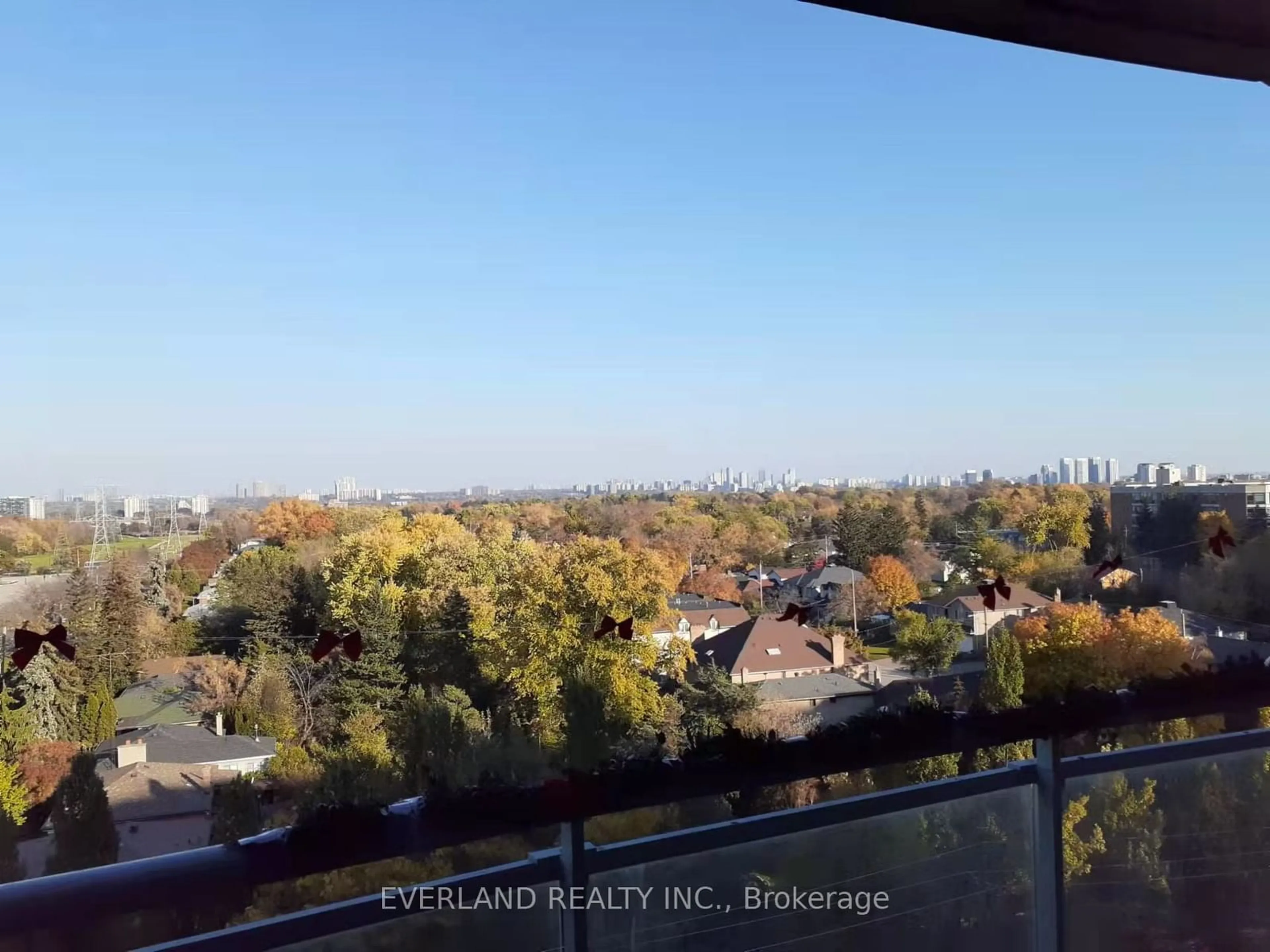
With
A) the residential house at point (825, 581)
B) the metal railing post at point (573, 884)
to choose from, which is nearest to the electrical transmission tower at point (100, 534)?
the metal railing post at point (573, 884)

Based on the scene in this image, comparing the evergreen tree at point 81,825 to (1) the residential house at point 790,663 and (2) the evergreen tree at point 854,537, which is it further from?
(2) the evergreen tree at point 854,537

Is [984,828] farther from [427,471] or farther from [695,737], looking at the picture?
[427,471]

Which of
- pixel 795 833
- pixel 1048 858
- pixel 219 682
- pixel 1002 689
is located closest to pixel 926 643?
pixel 1002 689

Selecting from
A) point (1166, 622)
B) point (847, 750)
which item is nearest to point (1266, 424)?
point (1166, 622)

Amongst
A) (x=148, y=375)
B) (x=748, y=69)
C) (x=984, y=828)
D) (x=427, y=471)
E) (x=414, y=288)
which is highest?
(x=748, y=69)

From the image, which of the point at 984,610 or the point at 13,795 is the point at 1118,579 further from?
the point at 13,795

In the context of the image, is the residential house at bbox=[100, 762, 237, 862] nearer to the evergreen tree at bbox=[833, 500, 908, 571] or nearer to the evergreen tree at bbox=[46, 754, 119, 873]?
the evergreen tree at bbox=[46, 754, 119, 873]

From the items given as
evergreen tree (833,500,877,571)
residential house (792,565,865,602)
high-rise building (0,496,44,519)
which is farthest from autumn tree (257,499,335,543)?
evergreen tree (833,500,877,571)
